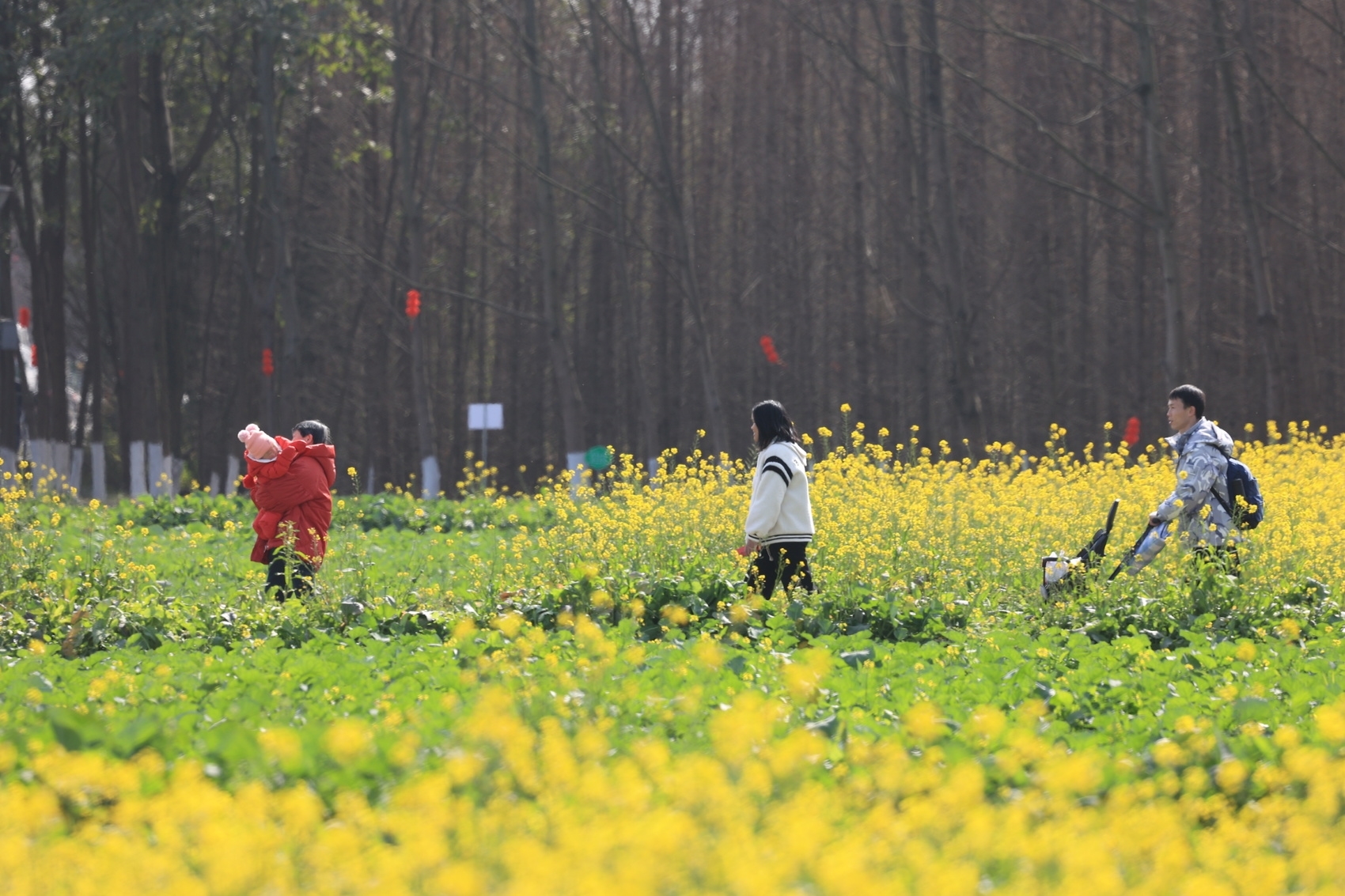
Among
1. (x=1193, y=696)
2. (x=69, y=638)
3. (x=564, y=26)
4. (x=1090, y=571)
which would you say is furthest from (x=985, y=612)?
(x=564, y=26)

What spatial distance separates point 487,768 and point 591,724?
109 centimetres

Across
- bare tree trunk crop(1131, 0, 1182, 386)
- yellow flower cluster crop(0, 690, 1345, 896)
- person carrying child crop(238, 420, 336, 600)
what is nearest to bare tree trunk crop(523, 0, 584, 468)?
bare tree trunk crop(1131, 0, 1182, 386)

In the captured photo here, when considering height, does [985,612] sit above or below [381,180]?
below

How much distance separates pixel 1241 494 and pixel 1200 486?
0.37 metres

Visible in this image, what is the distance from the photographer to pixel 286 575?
9109 millimetres

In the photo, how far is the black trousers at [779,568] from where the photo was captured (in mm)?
9133

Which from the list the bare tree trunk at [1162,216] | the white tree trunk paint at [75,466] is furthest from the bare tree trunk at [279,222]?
the bare tree trunk at [1162,216]

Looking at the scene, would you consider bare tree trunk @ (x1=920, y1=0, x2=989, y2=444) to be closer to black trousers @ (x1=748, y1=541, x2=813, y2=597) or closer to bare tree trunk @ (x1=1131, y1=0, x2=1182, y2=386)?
bare tree trunk @ (x1=1131, y1=0, x2=1182, y2=386)

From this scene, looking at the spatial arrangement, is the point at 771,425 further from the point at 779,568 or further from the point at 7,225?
the point at 7,225

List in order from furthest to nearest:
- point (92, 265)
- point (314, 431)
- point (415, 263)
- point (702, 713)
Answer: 1. point (92, 265)
2. point (415, 263)
3. point (314, 431)
4. point (702, 713)

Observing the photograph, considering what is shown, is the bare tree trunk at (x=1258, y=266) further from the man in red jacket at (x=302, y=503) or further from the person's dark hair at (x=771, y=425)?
the man in red jacket at (x=302, y=503)

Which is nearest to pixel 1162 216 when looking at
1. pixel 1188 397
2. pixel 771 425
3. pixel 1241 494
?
pixel 1241 494

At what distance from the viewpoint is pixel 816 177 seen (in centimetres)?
4269

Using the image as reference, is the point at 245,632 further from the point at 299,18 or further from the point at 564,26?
the point at 564,26
